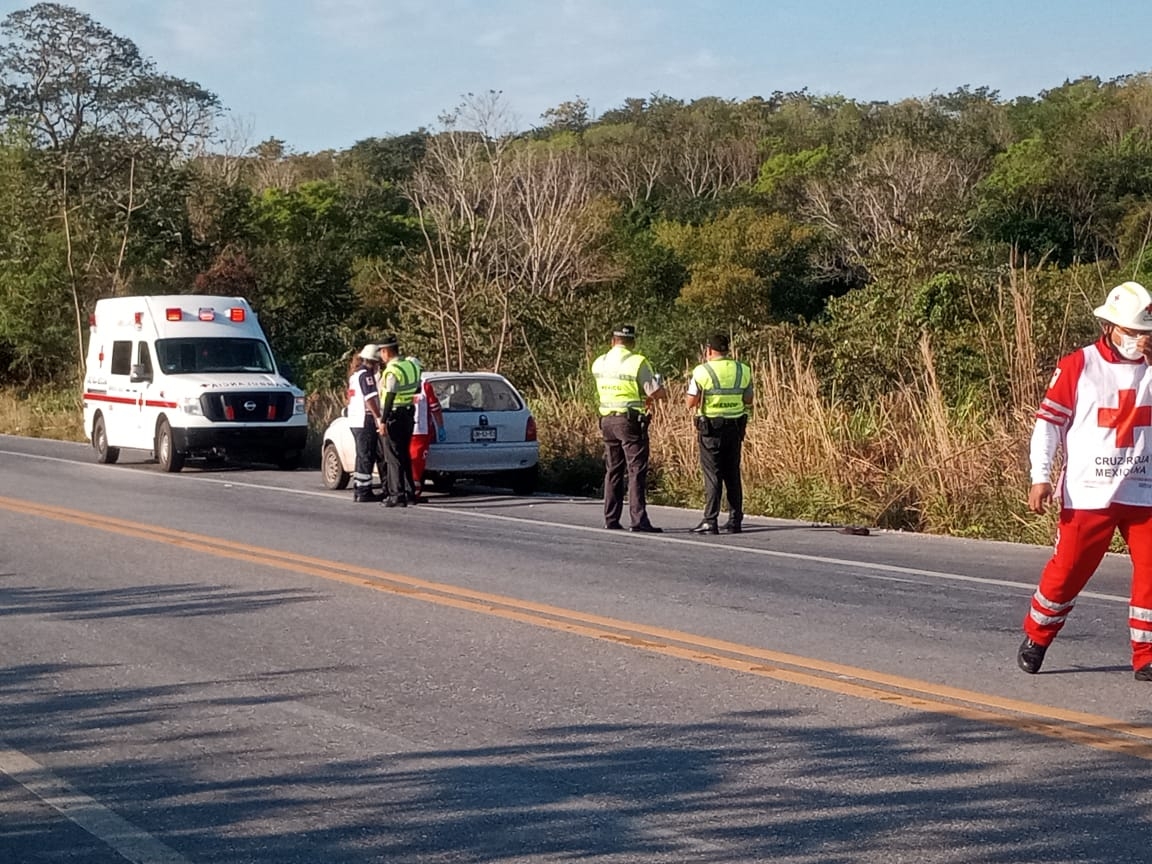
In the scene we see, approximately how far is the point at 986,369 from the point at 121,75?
41198 mm

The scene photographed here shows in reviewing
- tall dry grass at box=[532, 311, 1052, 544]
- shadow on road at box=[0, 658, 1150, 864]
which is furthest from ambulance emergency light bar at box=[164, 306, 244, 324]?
shadow on road at box=[0, 658, 1150, 864]

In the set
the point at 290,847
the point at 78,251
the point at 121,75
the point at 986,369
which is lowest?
the point at 290,847

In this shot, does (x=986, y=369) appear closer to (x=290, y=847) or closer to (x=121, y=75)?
(x=290, y=847)

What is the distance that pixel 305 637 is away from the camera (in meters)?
8.92

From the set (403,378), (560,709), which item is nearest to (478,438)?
(403,378)

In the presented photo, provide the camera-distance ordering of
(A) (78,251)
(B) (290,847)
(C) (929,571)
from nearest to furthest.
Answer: (B) (290,847) < (C) (929,571) < (A) (78,251)

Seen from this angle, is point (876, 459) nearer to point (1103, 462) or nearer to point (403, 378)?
point (403, 378)

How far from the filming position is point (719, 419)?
14.0 metres

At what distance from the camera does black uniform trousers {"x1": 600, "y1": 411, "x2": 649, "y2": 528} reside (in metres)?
14.1

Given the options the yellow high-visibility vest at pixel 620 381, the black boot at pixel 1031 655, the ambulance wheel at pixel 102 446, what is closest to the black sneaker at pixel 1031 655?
the black boot at pixel 1031 655

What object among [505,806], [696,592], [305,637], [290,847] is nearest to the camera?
[290,847]

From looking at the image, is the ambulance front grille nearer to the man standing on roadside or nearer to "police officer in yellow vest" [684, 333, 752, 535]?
the man standing on roadside

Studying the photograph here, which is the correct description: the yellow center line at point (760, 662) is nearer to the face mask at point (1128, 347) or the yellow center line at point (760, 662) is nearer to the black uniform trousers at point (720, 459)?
the face mask at point (1128, 347)

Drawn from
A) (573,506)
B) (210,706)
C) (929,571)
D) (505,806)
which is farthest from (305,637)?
(573,506)
